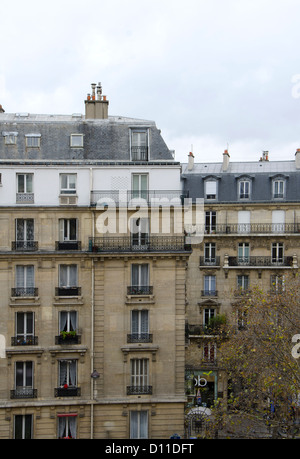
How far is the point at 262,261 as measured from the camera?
142 feet

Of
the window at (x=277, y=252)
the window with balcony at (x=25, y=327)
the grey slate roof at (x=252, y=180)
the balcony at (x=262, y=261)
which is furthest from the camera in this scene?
Answer: the grey slate roof at (x=252, y=180)

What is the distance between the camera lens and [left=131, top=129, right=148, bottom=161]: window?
101 ft

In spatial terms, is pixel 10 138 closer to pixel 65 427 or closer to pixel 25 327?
pixel 25 327

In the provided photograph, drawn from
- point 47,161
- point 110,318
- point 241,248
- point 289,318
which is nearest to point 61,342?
point 110,318

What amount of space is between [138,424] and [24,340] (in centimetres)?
700

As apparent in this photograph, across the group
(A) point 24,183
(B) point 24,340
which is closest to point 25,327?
(B) point 24,340

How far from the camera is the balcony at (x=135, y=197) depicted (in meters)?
30.0

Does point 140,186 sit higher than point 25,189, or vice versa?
point 140,186

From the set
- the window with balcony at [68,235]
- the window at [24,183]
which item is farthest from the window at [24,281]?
the window at [24,183]

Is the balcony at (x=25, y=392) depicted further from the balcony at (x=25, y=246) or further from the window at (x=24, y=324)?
the balcony at (x=25, y=246)

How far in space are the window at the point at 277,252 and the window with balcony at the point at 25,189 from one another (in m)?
20.2

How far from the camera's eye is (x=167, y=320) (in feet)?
98.9

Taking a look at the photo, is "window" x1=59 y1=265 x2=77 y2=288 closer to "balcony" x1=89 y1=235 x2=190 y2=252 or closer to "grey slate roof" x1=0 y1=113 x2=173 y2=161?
"balcony" x1=89 y1=235 x2=190 y2=252

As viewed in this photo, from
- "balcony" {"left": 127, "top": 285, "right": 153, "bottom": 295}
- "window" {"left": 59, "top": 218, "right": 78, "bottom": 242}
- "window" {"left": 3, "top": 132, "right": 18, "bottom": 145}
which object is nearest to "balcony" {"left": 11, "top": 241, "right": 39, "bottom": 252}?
"window" {"left": 59, "top": 218, "right": 78, "bottom": 242}
